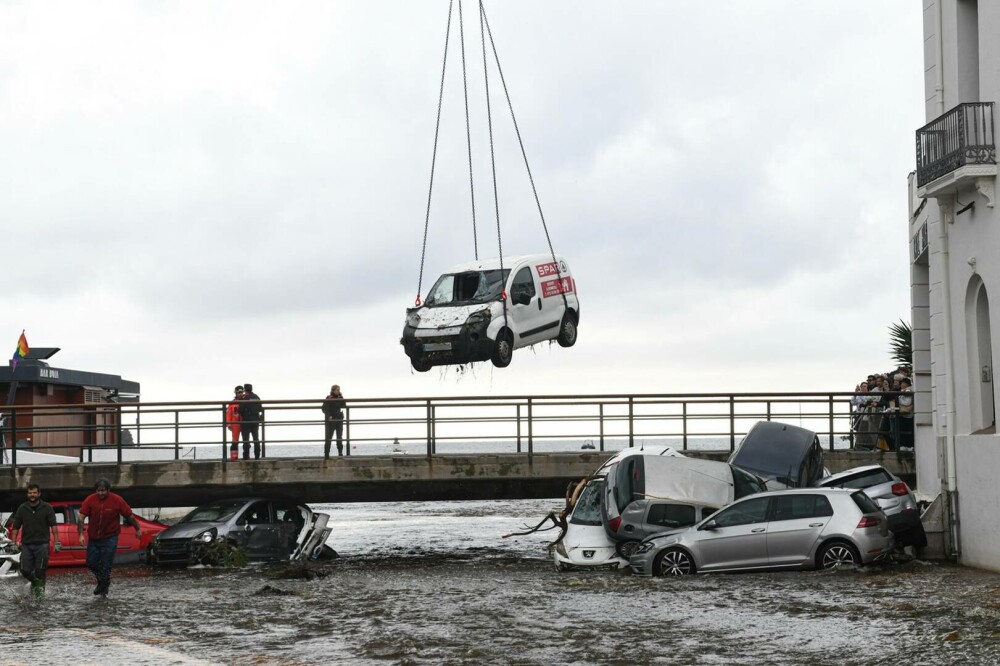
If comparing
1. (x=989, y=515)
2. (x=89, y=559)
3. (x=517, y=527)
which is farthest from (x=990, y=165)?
(x=517, y=527)

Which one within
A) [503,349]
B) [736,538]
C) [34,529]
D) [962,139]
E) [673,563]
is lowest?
[673,563]

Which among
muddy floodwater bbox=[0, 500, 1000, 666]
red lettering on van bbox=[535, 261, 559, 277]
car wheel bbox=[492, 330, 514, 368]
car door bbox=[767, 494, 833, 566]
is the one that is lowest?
muddy floodwater bbox=[0, 500, 1000, 666]

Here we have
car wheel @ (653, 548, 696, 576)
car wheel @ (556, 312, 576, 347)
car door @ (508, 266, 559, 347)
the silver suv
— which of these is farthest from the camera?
car wheel @ (556, 312, 576, 347)

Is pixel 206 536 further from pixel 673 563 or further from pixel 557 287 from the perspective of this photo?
pixel 673 563

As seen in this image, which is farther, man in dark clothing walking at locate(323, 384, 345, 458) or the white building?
man in dark clothing walking at locate(323, 384, 345, 458)

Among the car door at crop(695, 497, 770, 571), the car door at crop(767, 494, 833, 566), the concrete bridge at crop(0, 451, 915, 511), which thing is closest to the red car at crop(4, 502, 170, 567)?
the concrete bridge at crop(0, 451, 915, 511)

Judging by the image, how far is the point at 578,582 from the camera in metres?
20.2

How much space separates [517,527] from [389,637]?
1132 inches

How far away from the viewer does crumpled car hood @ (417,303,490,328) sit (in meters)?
25.6

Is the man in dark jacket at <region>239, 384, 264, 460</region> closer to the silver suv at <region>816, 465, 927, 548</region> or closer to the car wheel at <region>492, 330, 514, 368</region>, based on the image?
the car wheel at <region>492, 330, 514, 368</region>

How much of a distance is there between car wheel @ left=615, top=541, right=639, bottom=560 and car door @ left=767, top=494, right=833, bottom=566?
8.10 ft

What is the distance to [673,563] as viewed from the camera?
20500 millimetres

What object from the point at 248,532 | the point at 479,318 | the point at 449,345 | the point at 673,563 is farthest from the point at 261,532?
the point at 673,563

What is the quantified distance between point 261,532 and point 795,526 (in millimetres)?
10636
